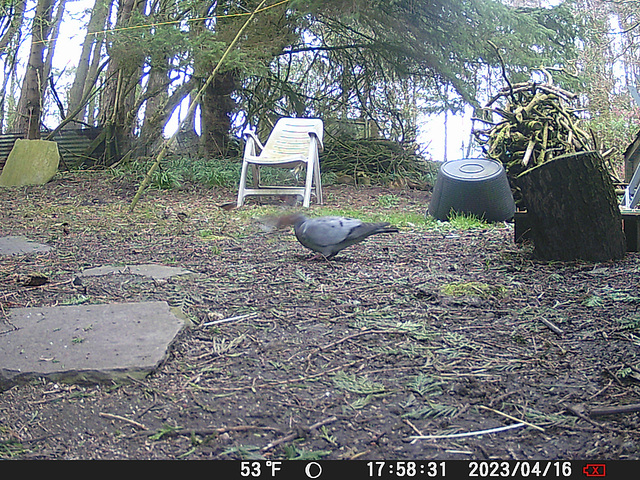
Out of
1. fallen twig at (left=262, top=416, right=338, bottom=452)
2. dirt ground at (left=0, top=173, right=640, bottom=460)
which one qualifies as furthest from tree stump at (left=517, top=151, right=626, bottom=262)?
fallen twig at (left=262, top=416, right=338, bottom=452)

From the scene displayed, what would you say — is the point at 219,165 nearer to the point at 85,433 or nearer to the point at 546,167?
the point at 546,167

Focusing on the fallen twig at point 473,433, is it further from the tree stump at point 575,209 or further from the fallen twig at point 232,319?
the tree stump at point 575,209

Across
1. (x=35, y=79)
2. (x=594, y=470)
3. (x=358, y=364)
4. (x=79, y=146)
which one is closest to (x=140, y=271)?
(x=358, y=364)

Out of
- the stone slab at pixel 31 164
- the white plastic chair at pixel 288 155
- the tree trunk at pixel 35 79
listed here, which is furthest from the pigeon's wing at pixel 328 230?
the tree trunk at pixel 35 79

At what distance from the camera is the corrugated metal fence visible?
26.9 ft

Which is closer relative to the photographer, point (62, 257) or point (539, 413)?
point (539, 413)

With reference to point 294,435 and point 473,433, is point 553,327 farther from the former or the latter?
point 294,435

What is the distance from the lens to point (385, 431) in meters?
1.25

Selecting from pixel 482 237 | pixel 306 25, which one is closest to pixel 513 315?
pixel 482 237

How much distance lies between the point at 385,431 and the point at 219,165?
22.3ft

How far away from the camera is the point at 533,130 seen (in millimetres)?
5188

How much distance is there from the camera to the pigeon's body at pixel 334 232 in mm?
2947

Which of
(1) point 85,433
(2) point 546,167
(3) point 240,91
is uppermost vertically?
(3) point 240,91

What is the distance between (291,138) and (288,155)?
533 millimetres
